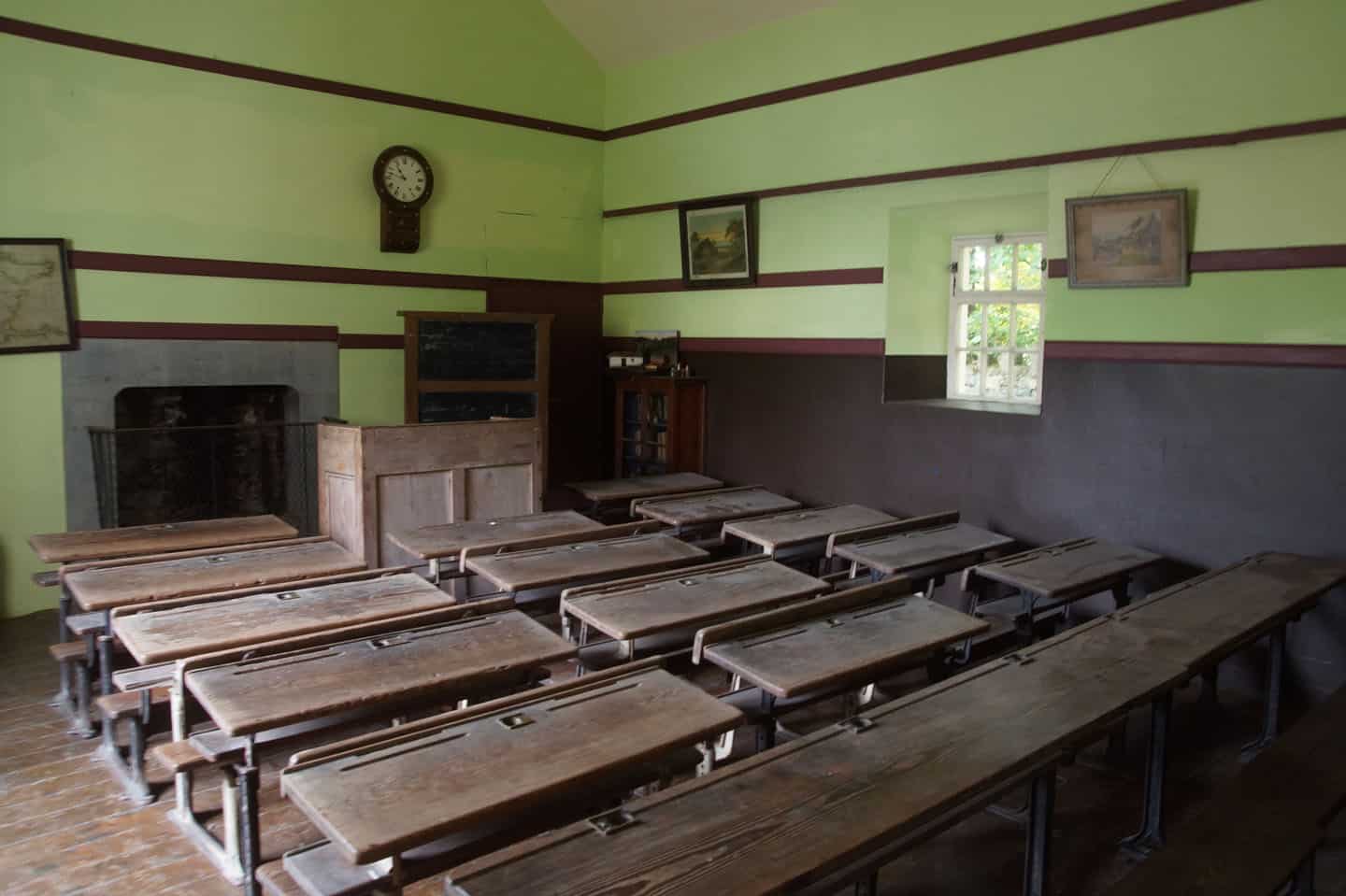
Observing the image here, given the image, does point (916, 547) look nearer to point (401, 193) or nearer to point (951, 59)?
point (951, 59)

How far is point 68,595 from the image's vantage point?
4.20 m

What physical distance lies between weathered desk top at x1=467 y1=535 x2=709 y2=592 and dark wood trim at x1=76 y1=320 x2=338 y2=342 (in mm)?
3097

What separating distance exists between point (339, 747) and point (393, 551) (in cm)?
304

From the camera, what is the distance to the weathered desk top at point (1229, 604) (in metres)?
3.15

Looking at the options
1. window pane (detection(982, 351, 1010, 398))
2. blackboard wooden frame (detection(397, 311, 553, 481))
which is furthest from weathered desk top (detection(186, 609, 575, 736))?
window pane (detection(982, 351, 1010, 398))

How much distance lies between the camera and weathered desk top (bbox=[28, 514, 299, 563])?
4.34 m

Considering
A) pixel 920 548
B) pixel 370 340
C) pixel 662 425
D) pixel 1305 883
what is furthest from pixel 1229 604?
pixel 370 340

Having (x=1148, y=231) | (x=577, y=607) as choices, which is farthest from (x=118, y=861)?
(x=1148, y=231)

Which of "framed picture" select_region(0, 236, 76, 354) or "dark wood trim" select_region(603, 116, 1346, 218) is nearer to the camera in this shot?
"dark wood trim" select_region(603, 116, 1346, 218)

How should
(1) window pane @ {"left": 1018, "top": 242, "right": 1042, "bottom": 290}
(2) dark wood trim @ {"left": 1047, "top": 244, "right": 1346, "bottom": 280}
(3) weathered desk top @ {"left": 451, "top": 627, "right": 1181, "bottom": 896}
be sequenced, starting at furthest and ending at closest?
1. (1) window pane @ {"left": 1018, "top": 242, "right": 1042, "bottom": 290}
2. (2) dark wood trim @ {"left": 1047, "top": 244, "right": 1346, "bottom": 280}
3. (3) weathered desk top @ {"left": 451, "top": 627, "right": 1181, "bottom": 896}

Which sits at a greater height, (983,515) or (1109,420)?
(1109,420)

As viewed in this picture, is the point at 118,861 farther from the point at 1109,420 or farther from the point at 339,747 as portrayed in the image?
the point at 1109,420

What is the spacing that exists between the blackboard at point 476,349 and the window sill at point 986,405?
8.68 ft

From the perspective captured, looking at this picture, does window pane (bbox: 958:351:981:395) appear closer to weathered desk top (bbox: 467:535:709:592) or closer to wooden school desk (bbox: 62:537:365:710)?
weathered desk top (bbox: 467:535:709:592)
